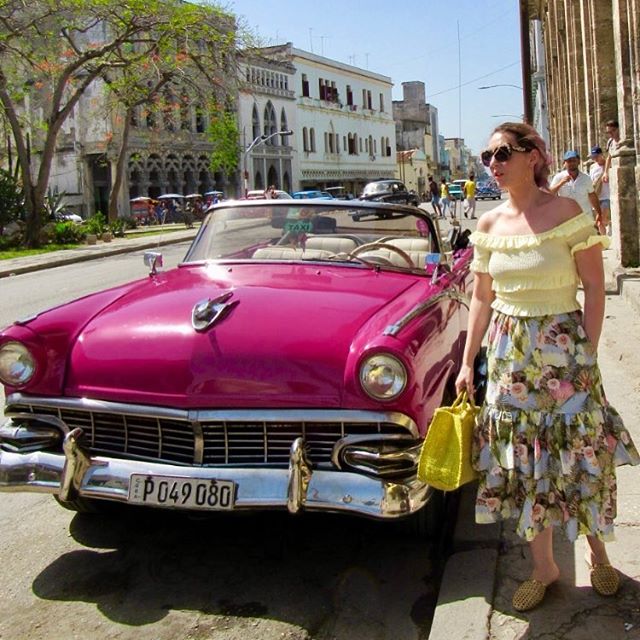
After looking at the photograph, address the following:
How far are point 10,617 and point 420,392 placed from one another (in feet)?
A: 6.01

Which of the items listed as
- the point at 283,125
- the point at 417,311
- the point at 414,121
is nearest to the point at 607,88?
the point at 417,311

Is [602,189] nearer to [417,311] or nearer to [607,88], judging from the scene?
[607,88]


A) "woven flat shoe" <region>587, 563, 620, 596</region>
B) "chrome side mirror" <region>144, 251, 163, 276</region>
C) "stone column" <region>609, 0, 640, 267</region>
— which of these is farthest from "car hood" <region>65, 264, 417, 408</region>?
"stone column" <region>609, 0, 640, 267</region>

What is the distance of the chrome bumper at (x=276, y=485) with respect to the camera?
11.0ft

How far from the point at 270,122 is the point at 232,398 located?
226 feet

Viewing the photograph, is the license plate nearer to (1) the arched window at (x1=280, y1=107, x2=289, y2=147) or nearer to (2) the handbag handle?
(2) the handbag handle

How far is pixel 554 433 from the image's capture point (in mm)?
2932

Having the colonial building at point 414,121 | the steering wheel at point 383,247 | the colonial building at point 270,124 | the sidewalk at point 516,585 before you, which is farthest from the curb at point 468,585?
the colonial building at point 414,121

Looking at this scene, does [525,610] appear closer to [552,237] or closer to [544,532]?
[544,532]

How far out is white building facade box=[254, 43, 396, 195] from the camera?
74562mm

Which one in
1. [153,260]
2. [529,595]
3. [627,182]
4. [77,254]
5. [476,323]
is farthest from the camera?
[77,254]

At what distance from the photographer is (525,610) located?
3.04 m

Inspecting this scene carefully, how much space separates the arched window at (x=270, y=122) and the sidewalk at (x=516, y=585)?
6735cm

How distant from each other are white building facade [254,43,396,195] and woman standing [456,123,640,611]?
2652 inches
